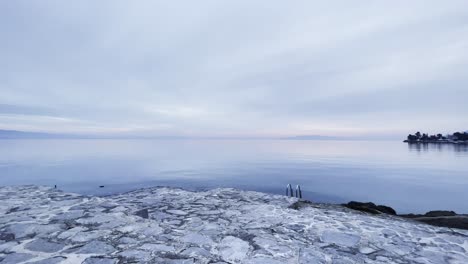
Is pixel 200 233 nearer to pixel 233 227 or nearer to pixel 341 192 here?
pixel 233 227

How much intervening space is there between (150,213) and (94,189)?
1788 centimetres

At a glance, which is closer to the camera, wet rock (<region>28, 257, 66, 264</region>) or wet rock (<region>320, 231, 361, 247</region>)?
wet rock (<region>28, 257, 66, 264</region>)

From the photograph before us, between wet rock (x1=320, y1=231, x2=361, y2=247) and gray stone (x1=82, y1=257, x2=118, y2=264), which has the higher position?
gray stone (x1=82, y1=257, x2=118, y2=264)

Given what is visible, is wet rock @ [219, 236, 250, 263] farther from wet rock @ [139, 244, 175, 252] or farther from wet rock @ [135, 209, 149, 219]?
wet rock @ [135, 209, 149, 219]

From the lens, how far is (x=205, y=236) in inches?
196

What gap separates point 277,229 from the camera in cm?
547

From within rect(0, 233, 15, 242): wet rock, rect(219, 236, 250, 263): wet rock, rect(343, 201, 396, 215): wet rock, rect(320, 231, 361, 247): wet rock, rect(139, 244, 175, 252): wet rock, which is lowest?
rect(343, 201, 396, 215): wet rock

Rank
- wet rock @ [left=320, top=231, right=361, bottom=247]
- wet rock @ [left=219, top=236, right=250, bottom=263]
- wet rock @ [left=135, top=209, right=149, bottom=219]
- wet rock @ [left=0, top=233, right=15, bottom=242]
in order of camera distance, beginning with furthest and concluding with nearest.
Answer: wet rock @ [left=135, top=209, right=149, bottom=219] → wet rock @ [left=320, top=231, right=361, bottom=247] → wet rock @ [left=0, top=233, right=15, bottom=242] → wet rock @ [left=219, top=236, right=250, bottom=263]

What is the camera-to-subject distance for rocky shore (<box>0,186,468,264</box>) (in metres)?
4.07

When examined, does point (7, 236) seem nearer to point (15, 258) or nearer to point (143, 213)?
point (15, 258)

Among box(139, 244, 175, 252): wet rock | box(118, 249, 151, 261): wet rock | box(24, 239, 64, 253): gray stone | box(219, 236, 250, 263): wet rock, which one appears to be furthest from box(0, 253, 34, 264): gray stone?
box(219, 236, 250, 263): wet rock

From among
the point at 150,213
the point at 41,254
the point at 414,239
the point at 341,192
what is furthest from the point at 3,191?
the point at 341,192

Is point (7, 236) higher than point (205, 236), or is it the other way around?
point (7, 236)

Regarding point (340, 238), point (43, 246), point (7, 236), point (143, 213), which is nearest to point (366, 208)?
point (340, 238)
